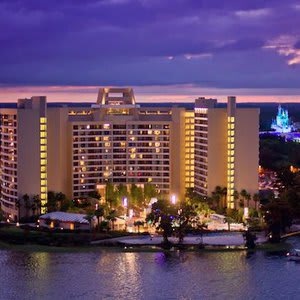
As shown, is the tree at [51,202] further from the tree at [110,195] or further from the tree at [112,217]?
the tree at [112,217]

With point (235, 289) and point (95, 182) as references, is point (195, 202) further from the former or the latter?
point (235, 289)

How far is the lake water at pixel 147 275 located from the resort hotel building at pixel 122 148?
8974 millimetres

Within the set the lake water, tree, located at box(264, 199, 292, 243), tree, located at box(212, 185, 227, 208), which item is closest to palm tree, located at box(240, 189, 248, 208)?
tree, located at box(212, 185, 227, 208)

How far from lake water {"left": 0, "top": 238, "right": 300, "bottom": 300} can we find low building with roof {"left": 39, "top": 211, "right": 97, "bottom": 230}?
3.67 meters

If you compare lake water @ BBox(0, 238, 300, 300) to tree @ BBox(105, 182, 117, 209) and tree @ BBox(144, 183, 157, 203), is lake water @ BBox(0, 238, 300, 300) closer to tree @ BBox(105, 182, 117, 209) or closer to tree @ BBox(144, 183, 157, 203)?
tree @ BBox(105, 182, 117, 209)

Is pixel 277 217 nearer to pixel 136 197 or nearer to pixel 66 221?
pixel 136 197


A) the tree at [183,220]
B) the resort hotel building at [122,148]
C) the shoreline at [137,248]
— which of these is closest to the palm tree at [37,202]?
the resort hotel building at [122,148]

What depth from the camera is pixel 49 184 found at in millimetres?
40281

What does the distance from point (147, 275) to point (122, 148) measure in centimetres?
1617

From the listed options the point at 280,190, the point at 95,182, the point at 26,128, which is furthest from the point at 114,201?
the point at 280,190

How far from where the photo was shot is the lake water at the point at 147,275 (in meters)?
25.8

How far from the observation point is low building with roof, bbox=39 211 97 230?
1396 inches

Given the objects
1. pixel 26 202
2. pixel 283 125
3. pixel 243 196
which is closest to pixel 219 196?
pixel 243 196

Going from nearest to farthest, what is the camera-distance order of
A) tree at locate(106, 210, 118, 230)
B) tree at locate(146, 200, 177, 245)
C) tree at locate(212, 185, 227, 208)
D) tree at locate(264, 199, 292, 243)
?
tree at locate(146, 200, 177, 245)
tree at locate(264, 199, 292, 243)
tree at locate(106, 210, 118, 230)
tree at locate(212, 185, 227, 208)
